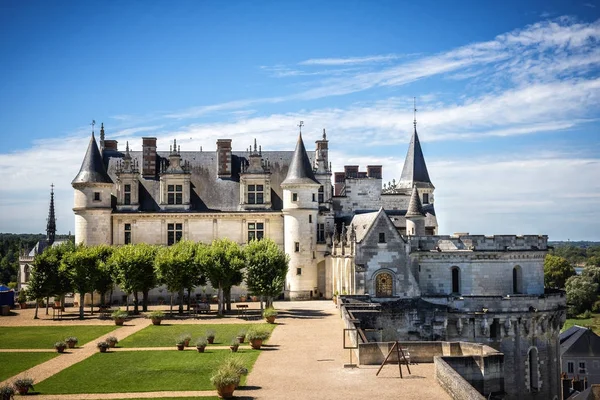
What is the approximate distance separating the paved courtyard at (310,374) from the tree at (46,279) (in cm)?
954

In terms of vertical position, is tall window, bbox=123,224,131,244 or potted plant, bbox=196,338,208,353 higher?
tall window, bbox=123,224,131,244

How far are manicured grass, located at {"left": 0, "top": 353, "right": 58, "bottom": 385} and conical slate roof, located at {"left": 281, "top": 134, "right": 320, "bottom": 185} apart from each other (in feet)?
78.7

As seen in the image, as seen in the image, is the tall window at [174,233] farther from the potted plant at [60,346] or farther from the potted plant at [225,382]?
the potted plant at [225,382]

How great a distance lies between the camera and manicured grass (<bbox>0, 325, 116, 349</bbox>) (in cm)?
3114

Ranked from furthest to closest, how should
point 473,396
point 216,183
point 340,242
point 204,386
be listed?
point 216,183 → point 340,242 → point 204,386 → point 473,396

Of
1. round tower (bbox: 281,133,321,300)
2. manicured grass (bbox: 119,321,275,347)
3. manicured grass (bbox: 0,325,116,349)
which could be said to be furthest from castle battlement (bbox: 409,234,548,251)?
manicured grass (bbox: 0,325,116,349)

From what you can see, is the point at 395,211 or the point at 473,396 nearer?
the point at 473,396

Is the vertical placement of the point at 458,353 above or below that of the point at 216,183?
below

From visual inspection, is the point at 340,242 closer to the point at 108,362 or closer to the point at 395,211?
the point at 395,211

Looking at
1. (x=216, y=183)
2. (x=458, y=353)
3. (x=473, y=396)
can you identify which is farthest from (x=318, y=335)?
(x=216, y=183)

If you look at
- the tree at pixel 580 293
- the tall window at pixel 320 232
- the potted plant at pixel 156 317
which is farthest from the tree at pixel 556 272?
the potted plant at pixel 156 317

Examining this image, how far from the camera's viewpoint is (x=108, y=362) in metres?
26.2

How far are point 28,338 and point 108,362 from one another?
29.9ft

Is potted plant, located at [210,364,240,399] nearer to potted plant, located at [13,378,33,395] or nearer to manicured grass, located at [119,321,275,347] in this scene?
potted plant, located at [13,378,33,395]
